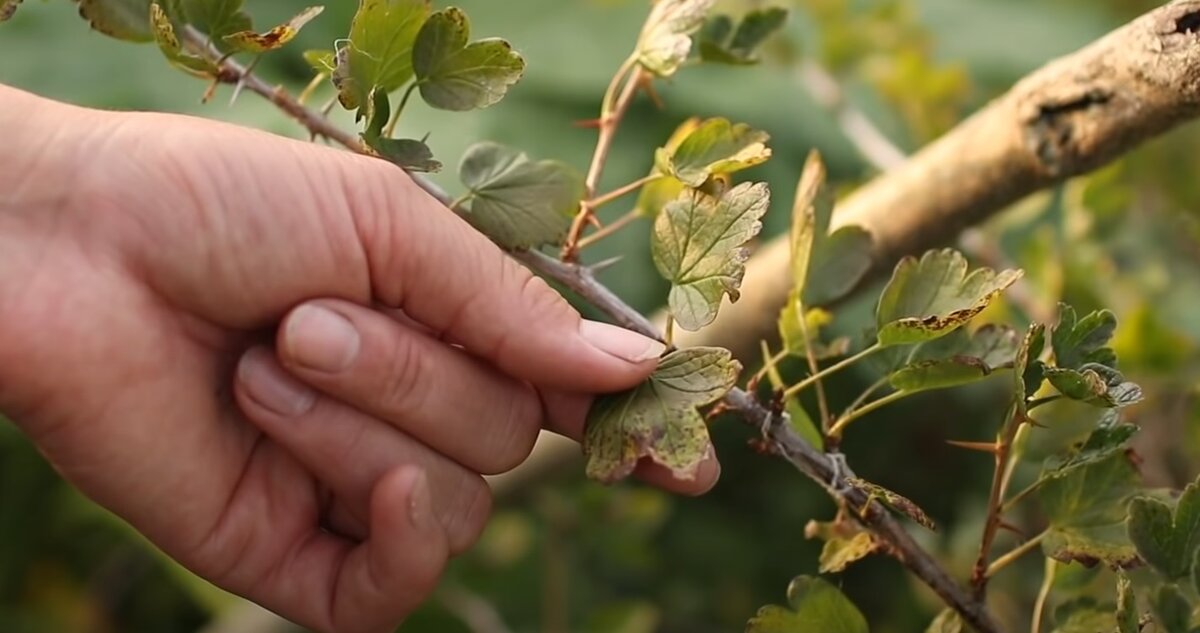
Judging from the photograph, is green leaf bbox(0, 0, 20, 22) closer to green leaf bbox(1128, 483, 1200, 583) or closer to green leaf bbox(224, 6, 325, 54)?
green leaf bbox(224, 6, 325, 54)

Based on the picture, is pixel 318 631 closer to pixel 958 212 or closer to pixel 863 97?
pixel 958 212

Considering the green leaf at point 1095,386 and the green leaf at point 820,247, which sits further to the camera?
the green leaf at point 820,247

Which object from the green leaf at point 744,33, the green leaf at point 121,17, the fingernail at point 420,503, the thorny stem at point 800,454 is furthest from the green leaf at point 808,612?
the green leaf at point 121,17

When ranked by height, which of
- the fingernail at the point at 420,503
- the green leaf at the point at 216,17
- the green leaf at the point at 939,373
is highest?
the green leaf at the point at 216,17

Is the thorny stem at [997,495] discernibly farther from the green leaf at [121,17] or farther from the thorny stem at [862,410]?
the green leaf at [121,17]

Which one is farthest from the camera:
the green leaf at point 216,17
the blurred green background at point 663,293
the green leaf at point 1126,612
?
the blurred green background at point 663,293

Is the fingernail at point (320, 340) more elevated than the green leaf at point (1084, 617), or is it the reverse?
the fingernail at point (320, 340)

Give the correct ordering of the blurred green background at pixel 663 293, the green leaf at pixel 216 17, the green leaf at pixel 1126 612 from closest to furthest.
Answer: the green leaf at pixel 1126 612 → the green leaf at pixel 216 17 → the blurred green background at pixel 663 293
